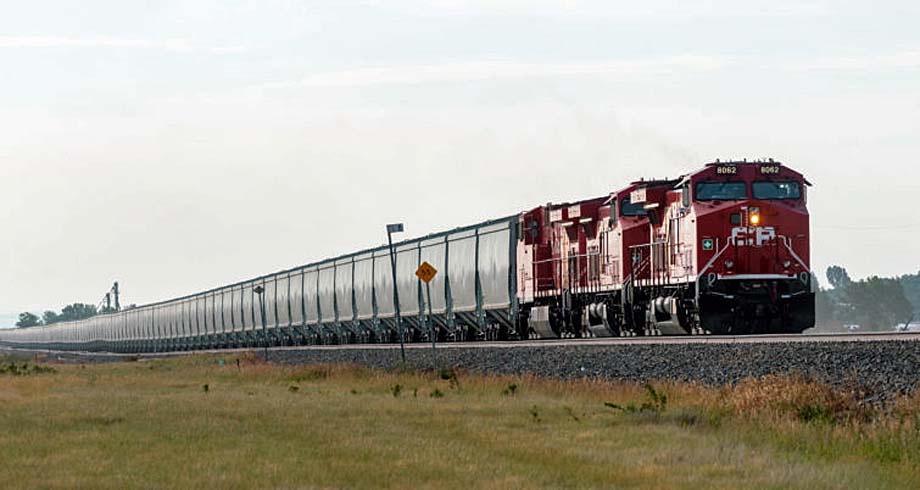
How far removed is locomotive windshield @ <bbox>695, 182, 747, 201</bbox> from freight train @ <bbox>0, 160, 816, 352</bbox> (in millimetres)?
21

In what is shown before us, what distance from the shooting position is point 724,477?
36.8ft

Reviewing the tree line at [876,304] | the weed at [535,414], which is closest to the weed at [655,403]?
the weed at [535,414]

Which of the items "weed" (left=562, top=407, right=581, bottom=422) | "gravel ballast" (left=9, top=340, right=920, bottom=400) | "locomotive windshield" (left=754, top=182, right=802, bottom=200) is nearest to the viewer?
"weed" (left=562, top=407, right=581, bottom=422)

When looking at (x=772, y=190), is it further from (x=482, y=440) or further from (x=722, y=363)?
(x=482, y=440)

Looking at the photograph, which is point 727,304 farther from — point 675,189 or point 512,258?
point 512,258

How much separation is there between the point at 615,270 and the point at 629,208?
4.87 ft

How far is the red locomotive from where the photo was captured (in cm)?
2978

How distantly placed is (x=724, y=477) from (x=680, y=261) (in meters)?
20.0

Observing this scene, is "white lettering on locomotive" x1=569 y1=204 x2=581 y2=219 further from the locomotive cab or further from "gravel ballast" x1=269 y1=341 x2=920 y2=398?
the locomotive cab

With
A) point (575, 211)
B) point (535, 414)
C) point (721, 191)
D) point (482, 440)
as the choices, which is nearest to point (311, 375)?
point (721, 191)

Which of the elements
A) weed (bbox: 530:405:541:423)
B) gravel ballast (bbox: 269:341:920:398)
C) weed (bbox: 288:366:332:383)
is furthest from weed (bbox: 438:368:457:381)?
weed (bbox: 530:405:541:423)

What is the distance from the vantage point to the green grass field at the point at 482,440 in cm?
1145

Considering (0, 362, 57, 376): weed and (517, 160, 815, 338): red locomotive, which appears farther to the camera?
(0, 362, 57, 376): weed

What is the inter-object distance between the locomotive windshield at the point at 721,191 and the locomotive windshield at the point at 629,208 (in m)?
3.59
